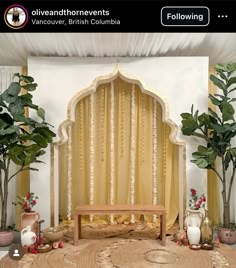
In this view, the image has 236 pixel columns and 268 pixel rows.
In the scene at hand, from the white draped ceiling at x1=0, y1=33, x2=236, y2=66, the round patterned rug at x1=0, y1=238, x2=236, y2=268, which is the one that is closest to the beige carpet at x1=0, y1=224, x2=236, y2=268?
the round patterned rug at x1=0, y1=238, x2=236, y2=268

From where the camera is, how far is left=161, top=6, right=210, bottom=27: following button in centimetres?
79

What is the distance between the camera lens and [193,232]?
2535 millimetres

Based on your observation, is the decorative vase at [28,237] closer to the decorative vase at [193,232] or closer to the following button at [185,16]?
the decorative vase at [193,232]

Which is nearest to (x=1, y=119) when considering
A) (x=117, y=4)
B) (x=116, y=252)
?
(x=116, y=252)

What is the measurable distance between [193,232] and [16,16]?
217 cm

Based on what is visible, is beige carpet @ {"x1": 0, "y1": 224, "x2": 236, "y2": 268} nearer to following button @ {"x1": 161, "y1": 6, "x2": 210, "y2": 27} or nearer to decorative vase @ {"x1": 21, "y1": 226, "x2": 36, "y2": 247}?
decorative vase @ {"x1": 21, "y1": 226, "x2": 36, "y2": 247}

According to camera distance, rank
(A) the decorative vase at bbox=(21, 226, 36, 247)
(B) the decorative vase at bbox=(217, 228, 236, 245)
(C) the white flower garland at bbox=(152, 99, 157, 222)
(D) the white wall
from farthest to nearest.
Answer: (C) the white flower garland at bbox=(152, 99, 157, 222)
(D) the white wall
(B) the decorative vase at bbox=(217, 228, 236, 245)
(A) the decorative vase at bbox=(21, 226, 36, 247)

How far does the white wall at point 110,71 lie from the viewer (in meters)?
2.89

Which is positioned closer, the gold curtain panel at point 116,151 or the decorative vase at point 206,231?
the decorative vase at point 206,231

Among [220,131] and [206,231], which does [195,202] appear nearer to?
[206,231]

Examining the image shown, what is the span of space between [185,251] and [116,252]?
524 mm

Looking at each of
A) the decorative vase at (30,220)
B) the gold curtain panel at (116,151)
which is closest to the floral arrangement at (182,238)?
the gold curtain panel at (116,151)

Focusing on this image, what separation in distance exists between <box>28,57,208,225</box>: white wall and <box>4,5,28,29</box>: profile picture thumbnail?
205 centimetres

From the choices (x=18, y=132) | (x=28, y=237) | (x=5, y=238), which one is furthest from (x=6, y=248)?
(x=18, y=132)
